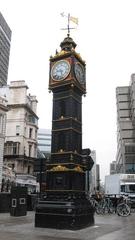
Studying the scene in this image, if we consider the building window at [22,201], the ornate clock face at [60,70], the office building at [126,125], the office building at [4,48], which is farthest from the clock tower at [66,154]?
the office building at [4,48]

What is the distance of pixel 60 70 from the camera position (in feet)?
65.4

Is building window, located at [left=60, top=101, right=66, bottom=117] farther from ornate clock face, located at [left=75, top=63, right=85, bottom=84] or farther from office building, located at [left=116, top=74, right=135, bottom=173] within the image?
office building, located at [left=116, top=74, right=135, bottom=173]

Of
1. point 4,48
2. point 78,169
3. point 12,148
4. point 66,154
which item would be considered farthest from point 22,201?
point 4,48

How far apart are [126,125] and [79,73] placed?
103065 mm

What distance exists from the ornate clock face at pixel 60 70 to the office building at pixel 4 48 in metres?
134

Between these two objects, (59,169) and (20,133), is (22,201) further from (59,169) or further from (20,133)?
(20,133)

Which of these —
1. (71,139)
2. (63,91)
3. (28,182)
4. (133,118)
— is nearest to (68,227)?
(71,139)

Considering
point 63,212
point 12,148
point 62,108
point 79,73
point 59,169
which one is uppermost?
point 79,73

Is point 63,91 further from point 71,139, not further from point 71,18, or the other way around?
point 71,18

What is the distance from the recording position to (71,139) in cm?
1816

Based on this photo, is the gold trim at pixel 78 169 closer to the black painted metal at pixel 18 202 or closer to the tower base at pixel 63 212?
the tower base at pixel 63 212

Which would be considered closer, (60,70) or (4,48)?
(60,70)

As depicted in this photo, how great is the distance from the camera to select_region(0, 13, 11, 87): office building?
153 metres

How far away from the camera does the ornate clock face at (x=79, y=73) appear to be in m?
20.0
